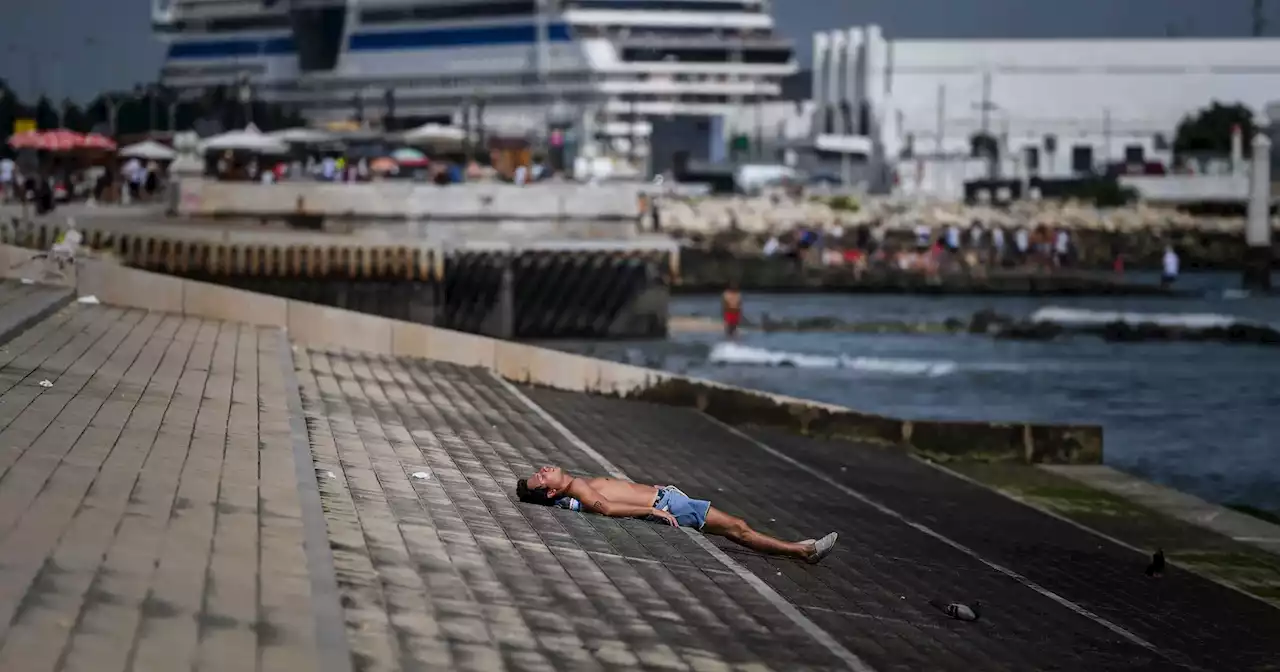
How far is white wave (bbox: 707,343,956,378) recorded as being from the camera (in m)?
43.2

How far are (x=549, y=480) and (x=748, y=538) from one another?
127 cm

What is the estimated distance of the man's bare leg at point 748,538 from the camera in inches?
498

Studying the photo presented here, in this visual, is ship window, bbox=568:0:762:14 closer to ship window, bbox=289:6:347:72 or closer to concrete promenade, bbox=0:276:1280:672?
ship window, bbox=289:6:347:72

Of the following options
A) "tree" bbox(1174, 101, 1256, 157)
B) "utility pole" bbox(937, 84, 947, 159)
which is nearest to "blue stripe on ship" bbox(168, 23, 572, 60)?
"utility pole" bbox(937, 84, 947, 159)

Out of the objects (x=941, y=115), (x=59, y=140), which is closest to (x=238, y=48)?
(x=941, y=115)

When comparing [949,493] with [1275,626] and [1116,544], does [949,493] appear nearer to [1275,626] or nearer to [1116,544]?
[1116,544]

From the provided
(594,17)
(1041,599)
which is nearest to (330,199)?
(1041,599)

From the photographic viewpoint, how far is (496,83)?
13888 cm

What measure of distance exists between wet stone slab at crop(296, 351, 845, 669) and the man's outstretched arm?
75mm

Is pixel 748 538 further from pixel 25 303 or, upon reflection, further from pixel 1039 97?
pixel 1039 97

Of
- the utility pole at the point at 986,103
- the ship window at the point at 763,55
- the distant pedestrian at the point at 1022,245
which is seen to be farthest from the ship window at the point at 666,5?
the distant pedestrian at the point at 1022,245

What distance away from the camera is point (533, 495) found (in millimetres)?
12734

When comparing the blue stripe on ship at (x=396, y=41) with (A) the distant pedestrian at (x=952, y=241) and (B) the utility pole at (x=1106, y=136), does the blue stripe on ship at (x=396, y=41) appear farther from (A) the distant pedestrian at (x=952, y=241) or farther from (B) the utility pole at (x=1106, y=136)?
(A) the distant pedestrian at (x=952, y=241)

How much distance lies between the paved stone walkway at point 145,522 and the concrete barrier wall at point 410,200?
26.8 meters
